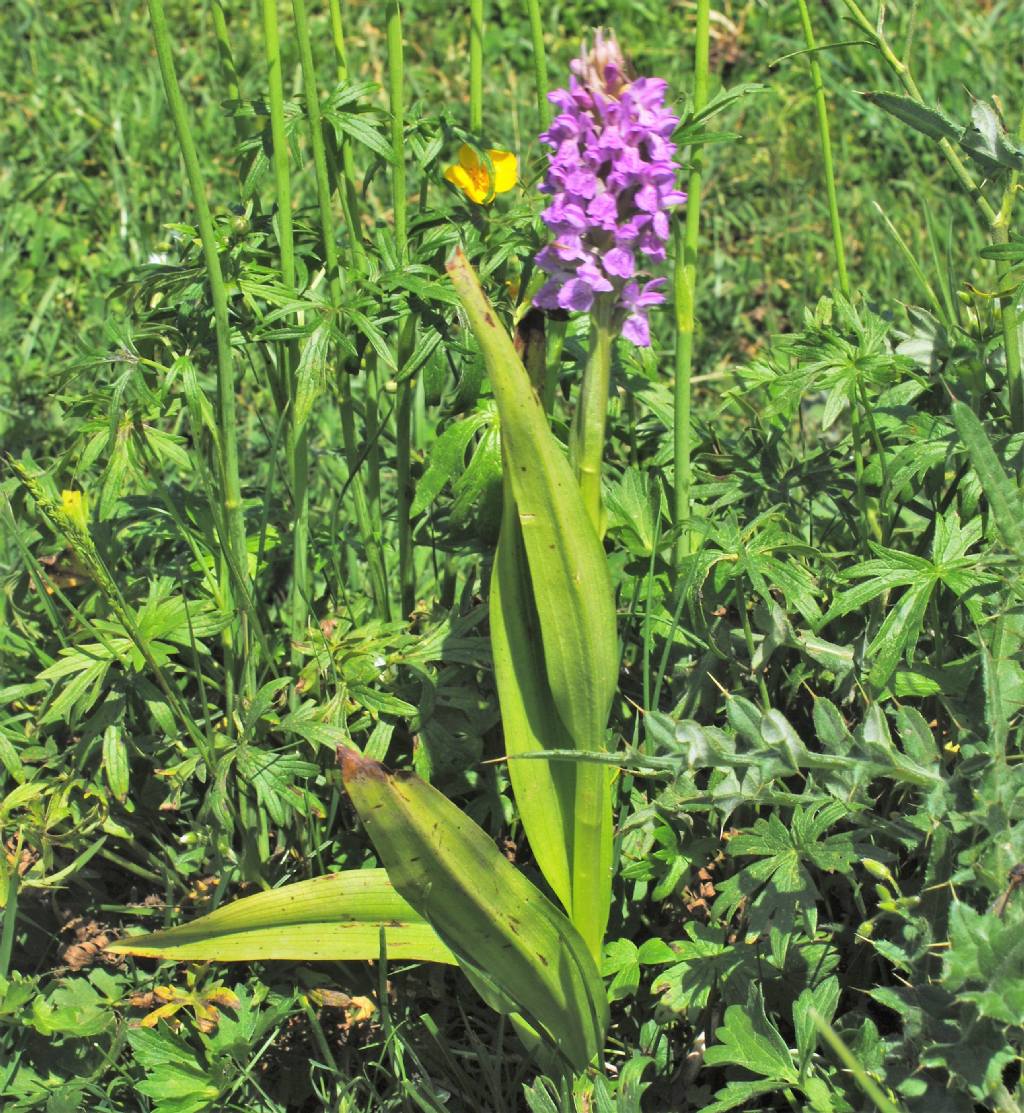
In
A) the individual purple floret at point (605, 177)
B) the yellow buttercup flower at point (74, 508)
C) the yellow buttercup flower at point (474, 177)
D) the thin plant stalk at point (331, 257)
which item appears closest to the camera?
the individual purple floret at point (605, 177)

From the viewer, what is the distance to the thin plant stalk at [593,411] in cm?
132

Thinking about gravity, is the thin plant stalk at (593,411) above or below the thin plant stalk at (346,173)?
below

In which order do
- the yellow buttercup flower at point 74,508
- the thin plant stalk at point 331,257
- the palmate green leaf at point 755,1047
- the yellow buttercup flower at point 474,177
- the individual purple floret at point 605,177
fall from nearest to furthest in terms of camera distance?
the individual purple floret at point 605,177
the palmate green leaf at point 755,1047
the yellow buttercup flower at point 74,508
the thin plant stalk at point 331,257
the yellow buttercup flower at point 474,177

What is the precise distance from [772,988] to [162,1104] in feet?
2.54

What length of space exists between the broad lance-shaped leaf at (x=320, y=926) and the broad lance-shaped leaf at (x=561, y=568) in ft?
0.79

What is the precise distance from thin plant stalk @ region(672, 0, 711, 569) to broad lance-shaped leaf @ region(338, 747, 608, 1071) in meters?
0.52

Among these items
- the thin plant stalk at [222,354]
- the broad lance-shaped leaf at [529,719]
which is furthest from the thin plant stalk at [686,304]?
the thin plant stalk at [222,354]

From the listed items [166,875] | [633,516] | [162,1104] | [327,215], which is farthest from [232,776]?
[327,215]

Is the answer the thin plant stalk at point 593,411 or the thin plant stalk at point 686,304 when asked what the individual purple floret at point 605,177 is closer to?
the thin plant stalk at point 593,411

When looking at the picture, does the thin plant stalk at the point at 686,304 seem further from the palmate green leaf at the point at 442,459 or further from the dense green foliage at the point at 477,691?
the palmate green leaf at the point at 442,459

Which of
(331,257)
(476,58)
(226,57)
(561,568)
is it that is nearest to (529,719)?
(561,568)

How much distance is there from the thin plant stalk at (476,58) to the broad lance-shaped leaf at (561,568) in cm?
53

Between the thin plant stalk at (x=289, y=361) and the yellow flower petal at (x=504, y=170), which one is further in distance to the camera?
the yellow flower petal at (x=504, y=170)

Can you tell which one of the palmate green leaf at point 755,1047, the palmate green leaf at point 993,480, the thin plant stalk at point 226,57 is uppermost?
the thin plant stalk at point 226,57
